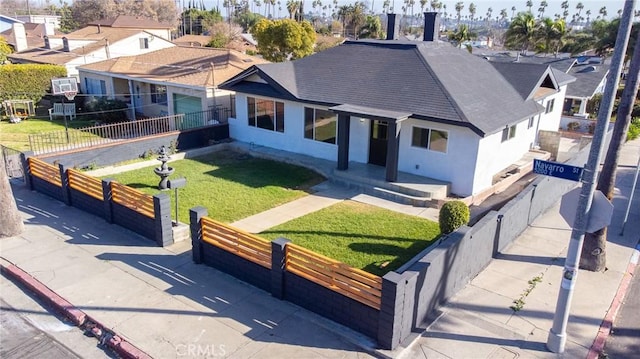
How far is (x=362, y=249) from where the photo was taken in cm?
→ 1131

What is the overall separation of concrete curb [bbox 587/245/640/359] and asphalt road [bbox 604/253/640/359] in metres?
0.09

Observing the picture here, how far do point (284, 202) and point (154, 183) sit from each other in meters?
4.71

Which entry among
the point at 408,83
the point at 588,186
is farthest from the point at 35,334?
the point at 408,83

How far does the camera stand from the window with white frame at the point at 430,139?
15.7 m

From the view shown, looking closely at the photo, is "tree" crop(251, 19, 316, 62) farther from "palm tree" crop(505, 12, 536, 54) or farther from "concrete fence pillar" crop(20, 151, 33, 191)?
"palm tree" crop(505, 12, 536, 54)

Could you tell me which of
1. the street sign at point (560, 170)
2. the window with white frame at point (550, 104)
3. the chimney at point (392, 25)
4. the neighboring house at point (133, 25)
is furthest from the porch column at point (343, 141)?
the neighboring house at point (133, 25)

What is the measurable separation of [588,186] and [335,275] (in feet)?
14.3

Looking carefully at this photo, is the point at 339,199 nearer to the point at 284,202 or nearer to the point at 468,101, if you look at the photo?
the point at 284,202

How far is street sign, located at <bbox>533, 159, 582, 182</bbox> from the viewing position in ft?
24.4

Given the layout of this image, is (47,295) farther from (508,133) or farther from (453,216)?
(508,133)

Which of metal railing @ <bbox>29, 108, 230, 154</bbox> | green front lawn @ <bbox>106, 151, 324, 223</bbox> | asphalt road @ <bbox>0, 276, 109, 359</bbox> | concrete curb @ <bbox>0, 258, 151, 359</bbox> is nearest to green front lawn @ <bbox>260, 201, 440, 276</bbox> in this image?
green front lawn @ <bbox>106, 151, 324, 223</bbox>

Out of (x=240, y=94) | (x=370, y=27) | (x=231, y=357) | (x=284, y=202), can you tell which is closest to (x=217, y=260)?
(x=231, y=357)

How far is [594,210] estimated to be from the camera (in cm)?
738

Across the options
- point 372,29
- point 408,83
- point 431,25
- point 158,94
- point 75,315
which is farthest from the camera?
point 372,29
